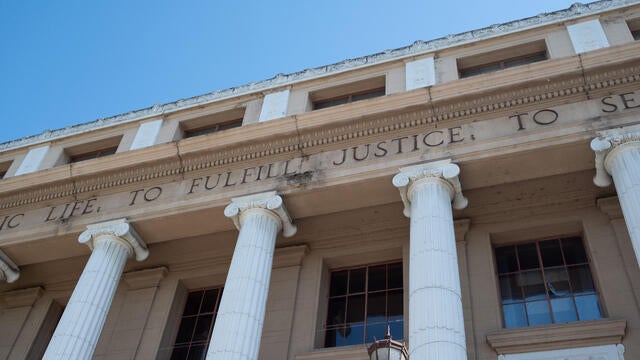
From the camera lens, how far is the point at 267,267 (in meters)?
15.2

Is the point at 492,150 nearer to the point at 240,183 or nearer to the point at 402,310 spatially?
the point at 402,310

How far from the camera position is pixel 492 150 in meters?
15.5

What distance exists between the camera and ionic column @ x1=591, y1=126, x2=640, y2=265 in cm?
1284

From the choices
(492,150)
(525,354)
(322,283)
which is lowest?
(525,354)

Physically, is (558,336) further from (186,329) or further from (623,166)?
(186,329)

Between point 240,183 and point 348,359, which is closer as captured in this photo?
point 348,359

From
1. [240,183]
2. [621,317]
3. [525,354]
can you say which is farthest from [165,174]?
[621,317]

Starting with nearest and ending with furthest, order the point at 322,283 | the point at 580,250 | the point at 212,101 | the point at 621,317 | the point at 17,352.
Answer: the point at 621,317, the point at 580,250, the point at 322,283, the point at 17,352, the point at 212,101

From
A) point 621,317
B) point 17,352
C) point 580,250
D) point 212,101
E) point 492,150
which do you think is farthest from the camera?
point 212,101

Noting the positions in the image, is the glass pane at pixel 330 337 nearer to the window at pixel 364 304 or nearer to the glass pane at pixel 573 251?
the window at pixel 364 304

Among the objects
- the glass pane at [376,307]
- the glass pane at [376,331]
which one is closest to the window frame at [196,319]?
the glass pane at [376,307]

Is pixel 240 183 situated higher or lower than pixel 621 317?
higher

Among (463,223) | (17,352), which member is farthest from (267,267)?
(17,352)

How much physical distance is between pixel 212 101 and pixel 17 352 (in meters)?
9.46
